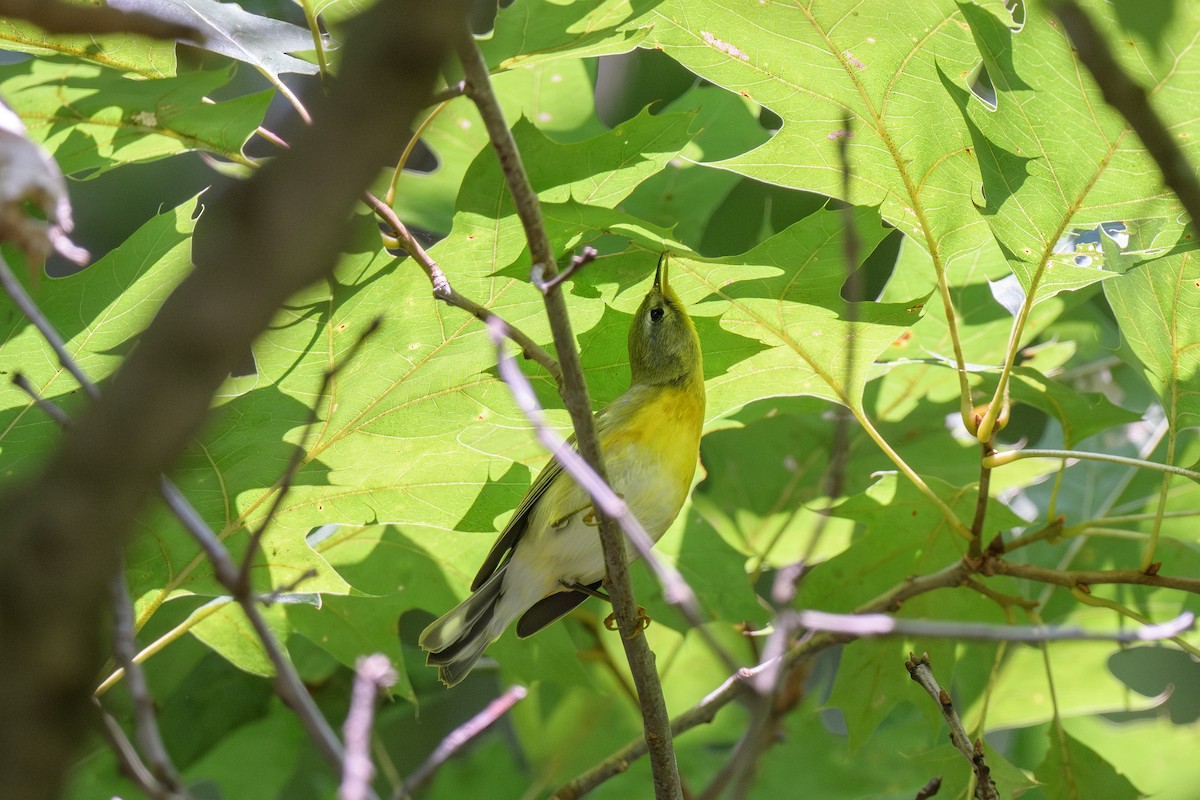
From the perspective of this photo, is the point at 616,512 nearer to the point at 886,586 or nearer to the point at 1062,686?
the point at 886,586

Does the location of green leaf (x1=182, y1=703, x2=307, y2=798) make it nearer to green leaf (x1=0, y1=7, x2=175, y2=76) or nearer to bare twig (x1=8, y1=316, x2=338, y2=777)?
green leaf (x1=0, y1=7, x2=175, y2=76)

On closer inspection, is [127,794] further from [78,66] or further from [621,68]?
[621,68]

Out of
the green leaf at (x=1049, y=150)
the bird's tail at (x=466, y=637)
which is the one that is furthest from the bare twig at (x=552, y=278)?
the bird's tail at (x=466, y=637)

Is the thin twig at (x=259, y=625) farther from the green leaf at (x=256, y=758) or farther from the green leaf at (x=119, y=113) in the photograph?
the green leaf at (x=256, y=758)

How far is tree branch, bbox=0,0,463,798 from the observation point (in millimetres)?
536

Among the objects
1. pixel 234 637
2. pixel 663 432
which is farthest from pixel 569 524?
pixel 234 637

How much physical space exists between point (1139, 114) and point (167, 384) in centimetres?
67

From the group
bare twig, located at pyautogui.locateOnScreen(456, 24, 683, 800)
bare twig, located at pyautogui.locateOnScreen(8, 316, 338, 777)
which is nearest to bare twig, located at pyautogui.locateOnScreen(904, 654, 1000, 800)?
bare twig, located at pyautogui.locateOnScreen(456, 24, 683, 800)

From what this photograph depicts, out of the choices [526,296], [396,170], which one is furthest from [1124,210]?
[396,170]

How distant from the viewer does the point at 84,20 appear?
0.66 m

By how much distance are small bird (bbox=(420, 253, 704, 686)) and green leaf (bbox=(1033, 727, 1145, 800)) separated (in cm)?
108

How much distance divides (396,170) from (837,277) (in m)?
0.94

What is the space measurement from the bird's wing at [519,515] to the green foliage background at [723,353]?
6 cm

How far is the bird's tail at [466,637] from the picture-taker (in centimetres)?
282
